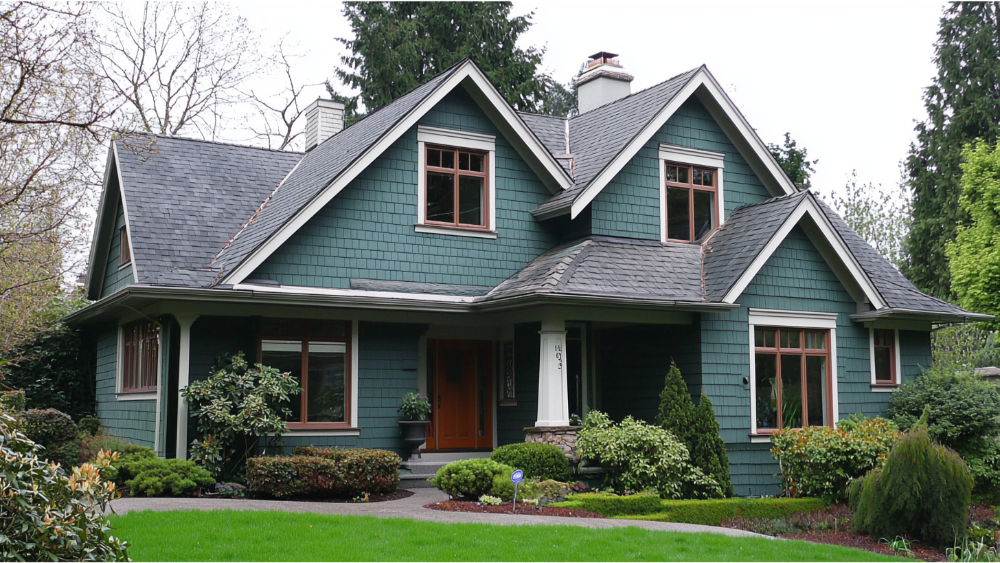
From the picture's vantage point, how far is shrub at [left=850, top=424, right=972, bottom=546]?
10930 millimetres

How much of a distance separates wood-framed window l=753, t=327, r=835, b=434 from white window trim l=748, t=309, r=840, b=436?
0.06 metres

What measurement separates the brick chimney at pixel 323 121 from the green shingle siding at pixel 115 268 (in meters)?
4.34

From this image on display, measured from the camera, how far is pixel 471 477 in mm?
11883

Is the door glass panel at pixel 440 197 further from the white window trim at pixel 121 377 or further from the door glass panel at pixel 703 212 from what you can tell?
the white window trim at pixel 121 377

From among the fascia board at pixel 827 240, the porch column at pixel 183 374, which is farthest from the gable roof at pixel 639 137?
the porch column at pixel 183 374

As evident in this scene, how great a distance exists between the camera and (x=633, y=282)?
1459cm

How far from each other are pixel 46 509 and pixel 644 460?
8866 millimetres

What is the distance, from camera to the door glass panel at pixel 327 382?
14.4 m

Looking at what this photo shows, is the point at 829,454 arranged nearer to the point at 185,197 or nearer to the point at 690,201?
the point at 690,201

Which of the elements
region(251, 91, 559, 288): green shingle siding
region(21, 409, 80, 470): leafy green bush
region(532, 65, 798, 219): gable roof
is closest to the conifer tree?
region(532, 65, 798, 219): gable roof

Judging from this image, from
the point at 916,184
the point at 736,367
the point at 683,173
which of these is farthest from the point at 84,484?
the point at 916,184

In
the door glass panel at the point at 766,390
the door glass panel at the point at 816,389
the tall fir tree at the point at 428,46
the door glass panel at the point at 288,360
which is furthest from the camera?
the tall fir tree at the point at 428,46

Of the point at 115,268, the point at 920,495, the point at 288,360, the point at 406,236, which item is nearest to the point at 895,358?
the point at 920,495

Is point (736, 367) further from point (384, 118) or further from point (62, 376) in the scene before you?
point (62, 376)
